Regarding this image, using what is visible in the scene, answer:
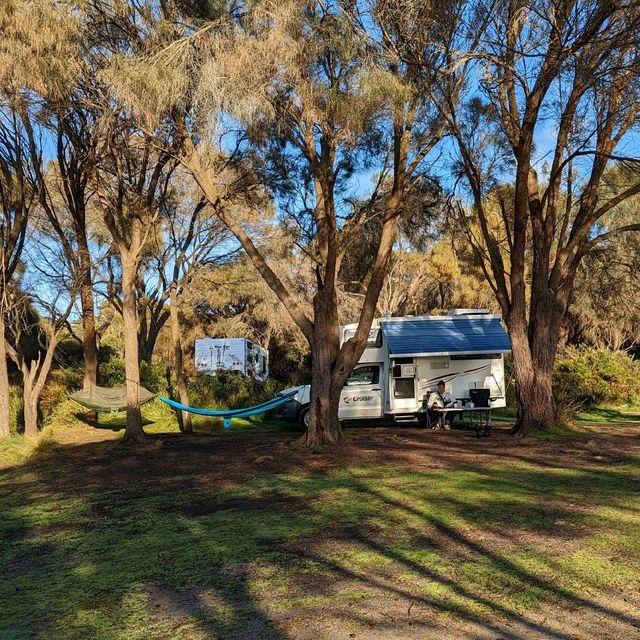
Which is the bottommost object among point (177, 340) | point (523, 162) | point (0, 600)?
point (0, 600)

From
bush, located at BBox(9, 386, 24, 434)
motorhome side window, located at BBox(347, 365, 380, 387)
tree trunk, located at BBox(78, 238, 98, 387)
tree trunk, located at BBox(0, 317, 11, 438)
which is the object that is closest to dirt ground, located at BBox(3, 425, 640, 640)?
tree trunk, located at BBox(0, 317, 11, 438)

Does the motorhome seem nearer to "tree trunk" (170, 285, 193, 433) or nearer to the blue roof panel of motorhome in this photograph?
the blue roof panel of motorhome

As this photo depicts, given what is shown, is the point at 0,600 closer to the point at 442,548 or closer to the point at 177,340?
the point at 442,548

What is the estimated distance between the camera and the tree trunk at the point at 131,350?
46.7 feet

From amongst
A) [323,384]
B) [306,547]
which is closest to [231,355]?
[323,384]

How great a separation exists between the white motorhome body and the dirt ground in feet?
36.2

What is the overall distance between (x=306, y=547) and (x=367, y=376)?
40.0 ft

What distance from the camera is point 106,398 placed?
49.9ft

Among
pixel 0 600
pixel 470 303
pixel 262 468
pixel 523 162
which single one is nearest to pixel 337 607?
pixel 0 600

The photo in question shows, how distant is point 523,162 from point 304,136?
13.0ft

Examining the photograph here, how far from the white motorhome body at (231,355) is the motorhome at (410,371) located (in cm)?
1047

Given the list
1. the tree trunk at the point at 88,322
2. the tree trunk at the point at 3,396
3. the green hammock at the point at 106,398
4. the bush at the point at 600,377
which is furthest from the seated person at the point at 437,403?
the tree trunk at the point at 3,396

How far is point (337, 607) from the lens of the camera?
4.29 meters

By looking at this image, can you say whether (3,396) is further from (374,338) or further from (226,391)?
(374,338)
